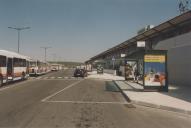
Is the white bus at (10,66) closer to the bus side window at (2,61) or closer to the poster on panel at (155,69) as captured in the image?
the bus side window at (2,61)

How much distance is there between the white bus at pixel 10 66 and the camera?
28453 mm

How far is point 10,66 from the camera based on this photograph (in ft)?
103

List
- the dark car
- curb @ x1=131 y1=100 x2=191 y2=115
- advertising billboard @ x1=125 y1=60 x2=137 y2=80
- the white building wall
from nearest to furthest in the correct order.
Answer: curb @ x1=131 y1=100 x2=191 y2=115
the white building wall
advertising billboard @ x1=125 y1=60 x2=137 y2=80
the dark car

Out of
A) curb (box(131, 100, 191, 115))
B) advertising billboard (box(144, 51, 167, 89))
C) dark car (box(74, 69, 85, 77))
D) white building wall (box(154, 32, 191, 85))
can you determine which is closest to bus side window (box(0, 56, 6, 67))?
advertising billboard (box(144, 51, 167, 89))

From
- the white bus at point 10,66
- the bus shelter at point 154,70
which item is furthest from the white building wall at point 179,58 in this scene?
the white bus at point 10,66

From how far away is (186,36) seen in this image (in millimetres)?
26312

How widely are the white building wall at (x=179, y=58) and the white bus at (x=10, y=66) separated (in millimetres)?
14774

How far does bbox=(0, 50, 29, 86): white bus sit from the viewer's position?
93.4 feet

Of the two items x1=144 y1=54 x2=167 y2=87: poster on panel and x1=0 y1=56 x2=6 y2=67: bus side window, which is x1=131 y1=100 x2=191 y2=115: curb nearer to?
x1=144 y1=54 x2=167 y2=87: poster on panel

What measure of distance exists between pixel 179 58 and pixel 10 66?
15.5 m

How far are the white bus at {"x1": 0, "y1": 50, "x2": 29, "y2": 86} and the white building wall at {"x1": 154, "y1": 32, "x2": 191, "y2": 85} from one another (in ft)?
48.5

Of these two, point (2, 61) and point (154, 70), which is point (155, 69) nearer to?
point (154, 70)

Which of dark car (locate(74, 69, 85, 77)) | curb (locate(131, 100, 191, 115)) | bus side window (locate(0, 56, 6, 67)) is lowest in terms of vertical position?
curb (locate(131, 100, 191, 115))

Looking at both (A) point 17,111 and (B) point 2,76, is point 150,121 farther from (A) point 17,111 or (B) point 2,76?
(B) point 2,76
